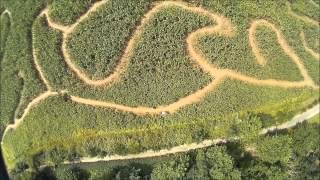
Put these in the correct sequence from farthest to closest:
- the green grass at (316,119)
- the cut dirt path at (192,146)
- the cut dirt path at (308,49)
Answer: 1. the green grass at (316,119)
2. the cut dirt path at (192,146)
3. the cut dirt path at (308,49)

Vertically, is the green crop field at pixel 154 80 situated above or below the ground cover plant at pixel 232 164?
above

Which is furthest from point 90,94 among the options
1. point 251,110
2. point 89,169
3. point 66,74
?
point 251,110

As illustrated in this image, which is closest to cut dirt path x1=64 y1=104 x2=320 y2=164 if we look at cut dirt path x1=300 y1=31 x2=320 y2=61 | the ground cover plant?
the ground cover plant

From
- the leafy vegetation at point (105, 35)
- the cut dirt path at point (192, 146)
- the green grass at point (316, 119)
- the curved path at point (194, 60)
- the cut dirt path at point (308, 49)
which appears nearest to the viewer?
the leafy vegetation at point (105, 35)

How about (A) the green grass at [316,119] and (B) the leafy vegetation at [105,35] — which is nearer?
(B) the leafy vegetation at [105,35]

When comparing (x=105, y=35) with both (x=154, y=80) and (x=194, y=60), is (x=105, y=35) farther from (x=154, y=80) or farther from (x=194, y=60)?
(x=194, y=60)

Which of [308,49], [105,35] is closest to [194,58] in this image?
[105,35]

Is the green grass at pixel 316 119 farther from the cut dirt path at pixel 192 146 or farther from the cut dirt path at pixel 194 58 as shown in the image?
the cut dirt path at pixel 194 58

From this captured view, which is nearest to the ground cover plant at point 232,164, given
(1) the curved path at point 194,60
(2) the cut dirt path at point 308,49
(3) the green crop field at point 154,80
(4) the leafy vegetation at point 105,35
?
(3) the green crop field at point 154,80

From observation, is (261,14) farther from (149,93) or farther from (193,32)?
(149,93)
